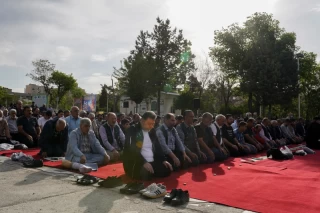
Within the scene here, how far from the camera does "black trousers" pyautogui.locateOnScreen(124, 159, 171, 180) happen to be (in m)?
6.10

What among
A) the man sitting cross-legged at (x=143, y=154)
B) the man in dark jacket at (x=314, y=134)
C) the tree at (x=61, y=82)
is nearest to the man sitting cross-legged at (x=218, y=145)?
the man sitting cross-legged at (x=143, y=154)

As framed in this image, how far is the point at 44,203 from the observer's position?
4.45m

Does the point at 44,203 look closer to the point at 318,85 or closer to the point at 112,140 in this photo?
the point at 112,140

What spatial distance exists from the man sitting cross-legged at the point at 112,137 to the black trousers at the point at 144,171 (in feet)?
7.72

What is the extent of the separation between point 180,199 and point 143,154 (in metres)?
1.99

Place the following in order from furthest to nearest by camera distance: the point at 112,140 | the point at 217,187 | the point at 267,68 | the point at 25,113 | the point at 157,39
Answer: the point at 157,39 → the point at 267,68 → the point at 25,113 → the point at 112,140 → the point at 217,187

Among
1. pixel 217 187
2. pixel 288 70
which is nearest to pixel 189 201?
pixel 217 187

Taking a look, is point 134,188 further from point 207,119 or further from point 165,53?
point 165,53

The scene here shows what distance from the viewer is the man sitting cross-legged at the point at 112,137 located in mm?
8641

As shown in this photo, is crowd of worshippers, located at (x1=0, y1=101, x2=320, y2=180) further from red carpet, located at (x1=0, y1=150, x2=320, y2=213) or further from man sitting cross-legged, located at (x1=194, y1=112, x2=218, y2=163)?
red carpet, located at (x1=0, y1=150, x2=320, y2=213)

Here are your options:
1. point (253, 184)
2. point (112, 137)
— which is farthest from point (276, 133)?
point (253, 184)

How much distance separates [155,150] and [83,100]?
74.1 feet

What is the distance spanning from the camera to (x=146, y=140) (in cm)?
636

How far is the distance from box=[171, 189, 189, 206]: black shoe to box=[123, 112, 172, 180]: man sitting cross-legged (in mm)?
1418
